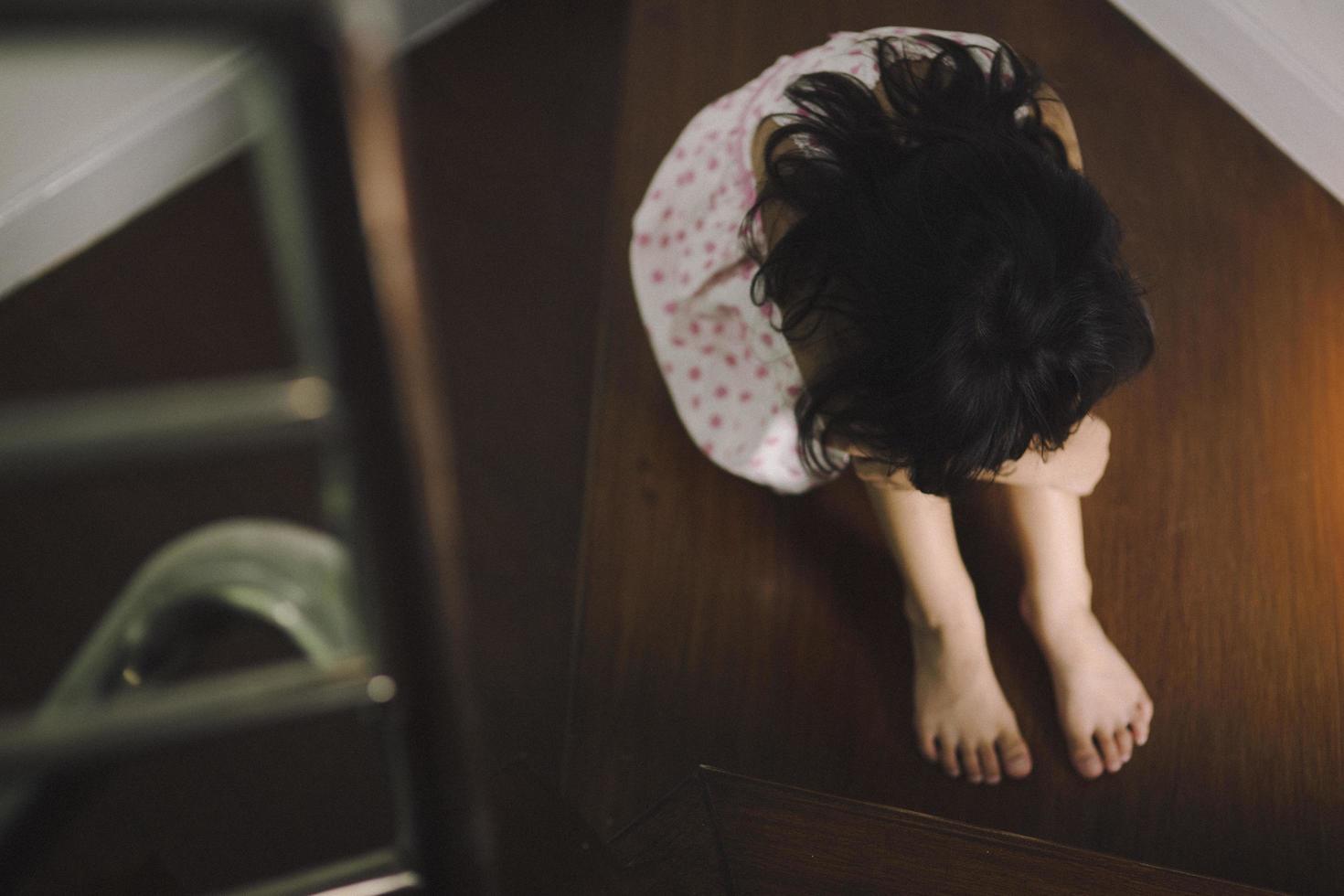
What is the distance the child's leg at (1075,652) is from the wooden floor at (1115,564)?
3cm

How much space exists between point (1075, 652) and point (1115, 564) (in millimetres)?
117

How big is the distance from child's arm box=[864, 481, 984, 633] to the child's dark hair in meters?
0.10

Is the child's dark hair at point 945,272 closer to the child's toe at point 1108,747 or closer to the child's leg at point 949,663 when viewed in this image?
the child's leg at point 949,663

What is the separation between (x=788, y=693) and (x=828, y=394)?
1.11ft

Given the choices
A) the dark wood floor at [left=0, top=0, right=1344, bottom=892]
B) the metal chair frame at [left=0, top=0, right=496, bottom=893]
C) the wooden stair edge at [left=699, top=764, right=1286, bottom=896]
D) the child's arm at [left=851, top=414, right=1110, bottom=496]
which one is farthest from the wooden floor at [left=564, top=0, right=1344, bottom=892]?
the metal chair frame at [left=0, top=0, right=496, bottom=893]

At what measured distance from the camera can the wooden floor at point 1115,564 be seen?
846 millimetres

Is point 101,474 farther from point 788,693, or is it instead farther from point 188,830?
point 788,693

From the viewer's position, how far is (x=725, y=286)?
2.62 feet

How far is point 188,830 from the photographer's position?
89cm

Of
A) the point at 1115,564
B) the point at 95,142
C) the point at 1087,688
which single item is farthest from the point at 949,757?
the point at 95,142

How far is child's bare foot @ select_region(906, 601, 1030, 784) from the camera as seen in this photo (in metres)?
0.83

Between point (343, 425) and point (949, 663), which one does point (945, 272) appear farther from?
point (343, 425)

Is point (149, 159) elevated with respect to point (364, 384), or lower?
elevated

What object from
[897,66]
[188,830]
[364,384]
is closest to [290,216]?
[364,384]
